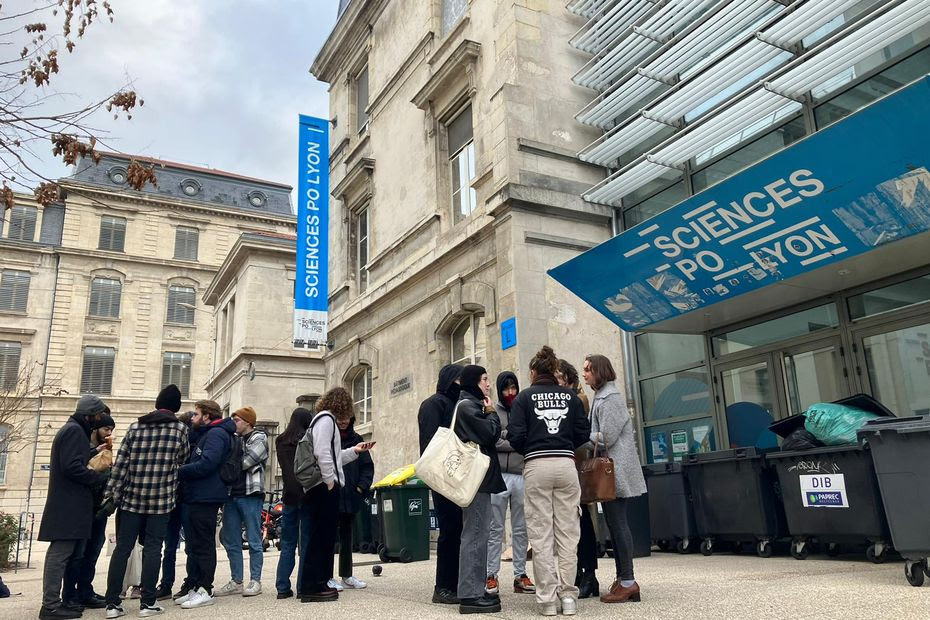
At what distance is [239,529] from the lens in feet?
22.9

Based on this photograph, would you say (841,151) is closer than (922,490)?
No

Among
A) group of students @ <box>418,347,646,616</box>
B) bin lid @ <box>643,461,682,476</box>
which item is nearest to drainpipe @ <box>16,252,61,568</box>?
bin lid @ <box>643,461,682,476</box>

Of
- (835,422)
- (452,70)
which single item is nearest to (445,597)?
(835,422)

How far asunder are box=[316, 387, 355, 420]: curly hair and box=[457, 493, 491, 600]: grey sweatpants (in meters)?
1.68

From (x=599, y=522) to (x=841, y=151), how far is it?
5.07 metres

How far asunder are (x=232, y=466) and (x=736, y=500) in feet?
17.4

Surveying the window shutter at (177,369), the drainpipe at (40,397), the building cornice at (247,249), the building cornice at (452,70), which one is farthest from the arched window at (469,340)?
the window shutter at (177,369)

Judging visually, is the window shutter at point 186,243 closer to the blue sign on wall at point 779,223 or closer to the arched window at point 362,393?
the arched window at point 362,393

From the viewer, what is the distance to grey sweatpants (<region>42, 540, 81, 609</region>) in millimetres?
5664

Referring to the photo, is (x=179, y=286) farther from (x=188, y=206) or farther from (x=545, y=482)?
(x=545, y=482)

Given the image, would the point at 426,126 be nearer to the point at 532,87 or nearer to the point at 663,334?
the point at 532,87

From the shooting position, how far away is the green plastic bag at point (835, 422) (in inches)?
273

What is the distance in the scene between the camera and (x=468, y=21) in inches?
555

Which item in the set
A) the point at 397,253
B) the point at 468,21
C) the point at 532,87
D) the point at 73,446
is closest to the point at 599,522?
the point at 73,446
